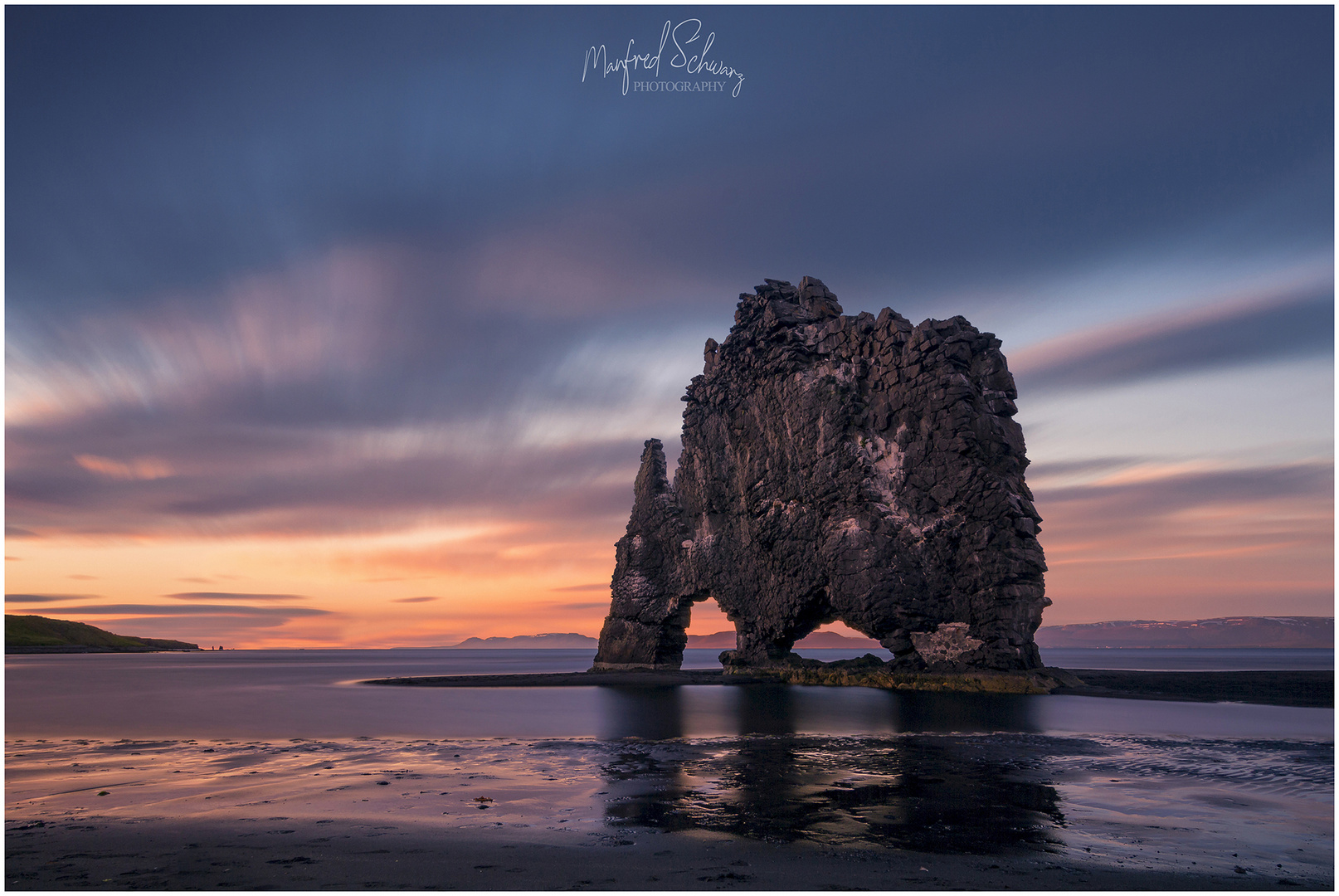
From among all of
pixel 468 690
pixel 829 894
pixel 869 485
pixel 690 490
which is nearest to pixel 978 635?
pixel 869 485

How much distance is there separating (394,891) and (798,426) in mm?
45438

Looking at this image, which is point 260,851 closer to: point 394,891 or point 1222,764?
point 394,891

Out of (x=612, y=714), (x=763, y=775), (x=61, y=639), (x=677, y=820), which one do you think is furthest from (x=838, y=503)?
(x=61, y=639)

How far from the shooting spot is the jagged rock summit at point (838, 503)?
4350 cm

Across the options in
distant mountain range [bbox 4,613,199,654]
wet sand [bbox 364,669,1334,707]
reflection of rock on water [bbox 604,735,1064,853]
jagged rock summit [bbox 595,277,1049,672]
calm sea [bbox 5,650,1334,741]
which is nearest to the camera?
reflection of rock on water [bbox 604,735,1064,853]

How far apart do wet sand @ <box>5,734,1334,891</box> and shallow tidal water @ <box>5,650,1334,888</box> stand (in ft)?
0.28

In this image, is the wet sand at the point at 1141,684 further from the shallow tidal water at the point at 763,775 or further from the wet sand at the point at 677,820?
the wet sand at the point at 677,820

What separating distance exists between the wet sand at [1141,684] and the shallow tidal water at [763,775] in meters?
4.56

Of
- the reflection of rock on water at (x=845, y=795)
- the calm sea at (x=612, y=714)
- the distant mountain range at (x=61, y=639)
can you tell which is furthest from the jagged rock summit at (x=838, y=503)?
the distant mountain range at (x=61, y=639)

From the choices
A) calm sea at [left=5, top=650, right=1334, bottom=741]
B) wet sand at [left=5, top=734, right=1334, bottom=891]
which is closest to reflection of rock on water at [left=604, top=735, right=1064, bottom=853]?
wet sand at [left=5, top=734, right=1334, bottom=891]

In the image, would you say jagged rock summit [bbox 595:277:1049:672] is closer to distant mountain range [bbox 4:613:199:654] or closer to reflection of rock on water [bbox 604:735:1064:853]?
reflection of rock on water [bbox 604:735:1064:853]

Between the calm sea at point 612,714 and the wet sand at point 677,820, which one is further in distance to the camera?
the calm sea at point 612,714

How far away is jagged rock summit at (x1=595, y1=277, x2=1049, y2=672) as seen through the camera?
143 ft

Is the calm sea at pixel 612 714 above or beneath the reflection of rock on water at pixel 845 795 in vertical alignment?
beneath
